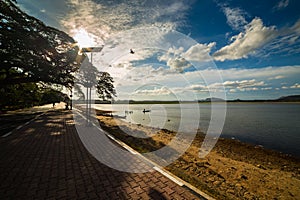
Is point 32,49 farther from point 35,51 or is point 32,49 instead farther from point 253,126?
point 253,126

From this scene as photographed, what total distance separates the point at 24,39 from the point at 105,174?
48.0 ft

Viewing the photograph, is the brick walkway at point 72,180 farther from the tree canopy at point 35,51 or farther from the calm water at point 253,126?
the calm water at point 253,126

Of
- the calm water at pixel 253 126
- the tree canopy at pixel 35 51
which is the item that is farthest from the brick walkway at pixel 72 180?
the calm water at pixel 253 126

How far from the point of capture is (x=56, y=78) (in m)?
15.6

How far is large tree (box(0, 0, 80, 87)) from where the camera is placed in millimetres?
12180

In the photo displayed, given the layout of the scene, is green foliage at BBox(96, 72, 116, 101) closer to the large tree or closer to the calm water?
the large tree

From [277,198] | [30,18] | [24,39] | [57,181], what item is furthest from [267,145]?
[30,18]

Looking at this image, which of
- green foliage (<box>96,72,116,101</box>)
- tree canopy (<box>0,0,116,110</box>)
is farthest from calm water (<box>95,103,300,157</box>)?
tree canopy (<box>0,0,116,110</box>)

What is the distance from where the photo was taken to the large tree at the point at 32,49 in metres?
12.2

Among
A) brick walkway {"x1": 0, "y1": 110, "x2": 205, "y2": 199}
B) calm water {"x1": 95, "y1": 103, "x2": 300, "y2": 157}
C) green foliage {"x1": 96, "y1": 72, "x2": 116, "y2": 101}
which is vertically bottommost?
calm water {"x1": 95, "y1": 103, "x2": 300, "y2": 157}

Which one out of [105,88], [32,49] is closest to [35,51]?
[32,49]

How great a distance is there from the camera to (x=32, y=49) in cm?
1288

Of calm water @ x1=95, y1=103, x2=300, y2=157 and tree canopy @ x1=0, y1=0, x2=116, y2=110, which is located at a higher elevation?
tree canopy @ x1=0, y1=0, x2=116, y2=110

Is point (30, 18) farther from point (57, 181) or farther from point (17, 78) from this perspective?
point (57, 181)
